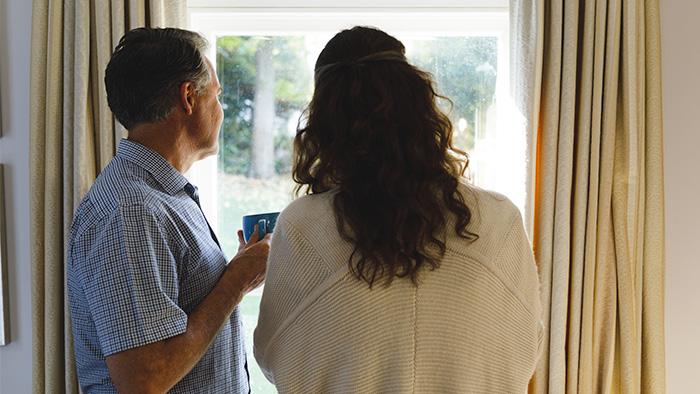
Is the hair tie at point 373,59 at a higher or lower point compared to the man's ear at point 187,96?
higher

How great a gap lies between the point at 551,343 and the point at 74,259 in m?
1.31

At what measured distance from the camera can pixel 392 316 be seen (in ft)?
3.50

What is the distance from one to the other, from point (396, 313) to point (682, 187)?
1421mm

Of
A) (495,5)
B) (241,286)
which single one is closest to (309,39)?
(495,5)

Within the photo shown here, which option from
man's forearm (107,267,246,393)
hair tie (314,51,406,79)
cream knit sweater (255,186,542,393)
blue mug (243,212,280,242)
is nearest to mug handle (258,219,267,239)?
blue mug (243,212,280,242)

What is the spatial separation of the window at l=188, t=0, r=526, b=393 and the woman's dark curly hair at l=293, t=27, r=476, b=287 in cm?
109

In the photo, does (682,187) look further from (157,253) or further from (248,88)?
(157,253)

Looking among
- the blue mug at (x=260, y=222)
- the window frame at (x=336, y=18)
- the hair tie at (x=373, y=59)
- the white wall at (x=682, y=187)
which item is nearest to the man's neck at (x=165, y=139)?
the blue mug at (x=260, y=222)

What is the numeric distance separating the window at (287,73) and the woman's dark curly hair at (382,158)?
1.09m

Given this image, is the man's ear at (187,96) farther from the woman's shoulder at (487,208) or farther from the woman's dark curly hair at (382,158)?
the woman's shoulder at (487,208)

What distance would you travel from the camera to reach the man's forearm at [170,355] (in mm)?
1158

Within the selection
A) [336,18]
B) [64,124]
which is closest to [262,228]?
[64,124]

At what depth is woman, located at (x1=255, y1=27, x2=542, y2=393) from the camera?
3.48 feet

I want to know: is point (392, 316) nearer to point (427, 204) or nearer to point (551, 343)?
point (427, 204)
